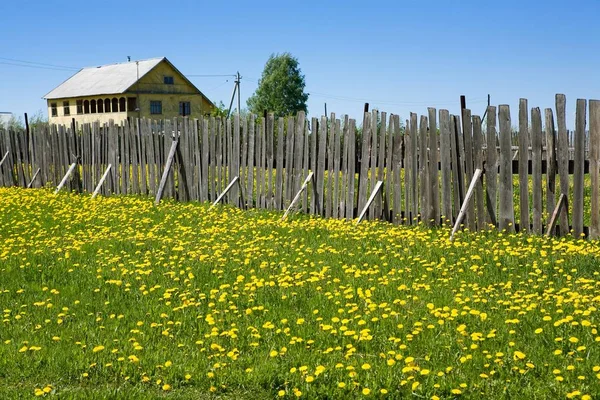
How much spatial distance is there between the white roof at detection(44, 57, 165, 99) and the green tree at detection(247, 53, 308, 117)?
44.4 ft

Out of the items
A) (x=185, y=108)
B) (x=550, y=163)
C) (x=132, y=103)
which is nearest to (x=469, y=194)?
(x=550, y=163)

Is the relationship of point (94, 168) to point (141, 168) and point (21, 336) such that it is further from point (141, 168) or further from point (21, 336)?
point (21, 336)

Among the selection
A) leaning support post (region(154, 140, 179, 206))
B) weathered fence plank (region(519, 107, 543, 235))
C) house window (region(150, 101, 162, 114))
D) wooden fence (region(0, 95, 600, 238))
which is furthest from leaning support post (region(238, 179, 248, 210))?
house window (region(150, 101, 162, 114))

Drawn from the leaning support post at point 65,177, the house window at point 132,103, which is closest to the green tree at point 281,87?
the house window at point 132,103

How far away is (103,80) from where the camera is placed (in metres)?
60.9

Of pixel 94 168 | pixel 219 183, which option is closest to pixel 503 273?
pixel 219 183

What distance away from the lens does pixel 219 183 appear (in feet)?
46.6

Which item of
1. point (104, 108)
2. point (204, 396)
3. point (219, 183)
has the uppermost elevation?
point (104, 108)

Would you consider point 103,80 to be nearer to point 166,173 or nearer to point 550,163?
point 166,173

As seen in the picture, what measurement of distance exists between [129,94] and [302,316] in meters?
54.6

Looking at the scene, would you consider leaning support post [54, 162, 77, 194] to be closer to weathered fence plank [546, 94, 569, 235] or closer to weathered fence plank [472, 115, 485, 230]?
weathered fence plank [472, 115, 485, 230]

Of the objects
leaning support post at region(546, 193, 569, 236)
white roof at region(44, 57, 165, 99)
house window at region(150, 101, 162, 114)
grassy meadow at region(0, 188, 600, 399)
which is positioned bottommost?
grassy meadow at region(0, 188, 600, 399)

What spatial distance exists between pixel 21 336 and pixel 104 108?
5737cm

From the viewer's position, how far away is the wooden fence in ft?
32.0
